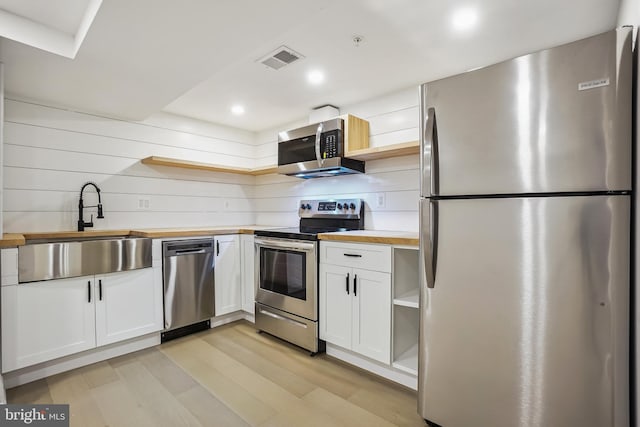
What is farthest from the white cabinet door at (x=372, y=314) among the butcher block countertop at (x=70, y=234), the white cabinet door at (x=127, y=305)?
the butcher block countertop at (x=70, y=234)

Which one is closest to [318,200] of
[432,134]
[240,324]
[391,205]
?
[391,205]

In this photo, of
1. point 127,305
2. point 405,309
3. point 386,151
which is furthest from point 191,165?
point 405,309

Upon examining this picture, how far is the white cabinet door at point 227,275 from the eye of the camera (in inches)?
119

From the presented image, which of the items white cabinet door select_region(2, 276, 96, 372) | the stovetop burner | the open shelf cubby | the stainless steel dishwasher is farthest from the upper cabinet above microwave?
white cabinet door select_region(2, 276, 96, 372)

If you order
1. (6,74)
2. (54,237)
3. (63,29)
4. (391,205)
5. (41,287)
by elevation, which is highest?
(63,29)

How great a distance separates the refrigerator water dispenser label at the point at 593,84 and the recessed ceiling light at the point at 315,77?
1682 millimetres

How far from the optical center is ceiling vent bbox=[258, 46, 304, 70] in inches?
81.8

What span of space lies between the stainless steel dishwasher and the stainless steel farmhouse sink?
0.72 ft

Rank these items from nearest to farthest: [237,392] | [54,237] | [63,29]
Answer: [63,29] → [237,392] → [54,237]

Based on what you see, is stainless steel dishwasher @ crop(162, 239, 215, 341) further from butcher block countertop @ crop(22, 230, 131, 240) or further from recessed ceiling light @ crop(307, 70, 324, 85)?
recessed ceiling light @ crop(307, 70, 324, 85)

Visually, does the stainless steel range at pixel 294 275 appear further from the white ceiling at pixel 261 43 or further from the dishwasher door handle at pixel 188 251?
the white ceiling at pixel 261 43

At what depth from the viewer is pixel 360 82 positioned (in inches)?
102

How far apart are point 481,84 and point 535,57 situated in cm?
20

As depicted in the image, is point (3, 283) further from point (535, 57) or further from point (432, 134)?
point (535, 57)
